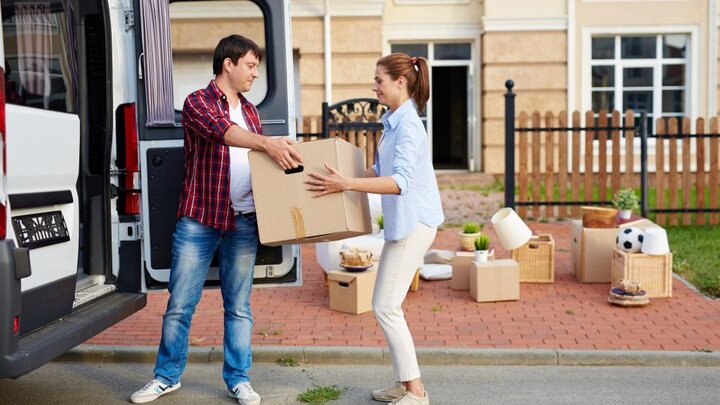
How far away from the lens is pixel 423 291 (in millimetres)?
8414

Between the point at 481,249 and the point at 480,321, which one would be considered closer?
the point at 480,321

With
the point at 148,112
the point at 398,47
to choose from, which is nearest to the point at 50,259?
the point at 148,112

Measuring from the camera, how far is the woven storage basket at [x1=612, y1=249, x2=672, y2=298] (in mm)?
7836

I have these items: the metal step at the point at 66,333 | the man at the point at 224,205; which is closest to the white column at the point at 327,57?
the metal step at the point at 66,333

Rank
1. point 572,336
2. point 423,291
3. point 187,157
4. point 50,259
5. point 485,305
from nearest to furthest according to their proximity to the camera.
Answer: point 50,259 → point 187,157 → point 572,336 → point 485,305 → point 423,291

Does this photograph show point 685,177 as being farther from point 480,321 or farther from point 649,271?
point 480,321

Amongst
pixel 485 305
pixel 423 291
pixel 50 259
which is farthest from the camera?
pixel 423 291

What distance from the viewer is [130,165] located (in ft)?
18.4

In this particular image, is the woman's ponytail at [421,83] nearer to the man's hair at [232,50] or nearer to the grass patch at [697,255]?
the man's hair at [232,50]

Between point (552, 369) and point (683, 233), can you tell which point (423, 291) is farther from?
point (683, 233)

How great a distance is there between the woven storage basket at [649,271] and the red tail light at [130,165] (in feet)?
14.0

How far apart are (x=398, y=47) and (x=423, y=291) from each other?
10704 millimetres

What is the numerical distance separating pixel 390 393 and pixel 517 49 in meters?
13.1

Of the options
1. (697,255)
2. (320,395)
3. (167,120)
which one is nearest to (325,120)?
(697,255)
